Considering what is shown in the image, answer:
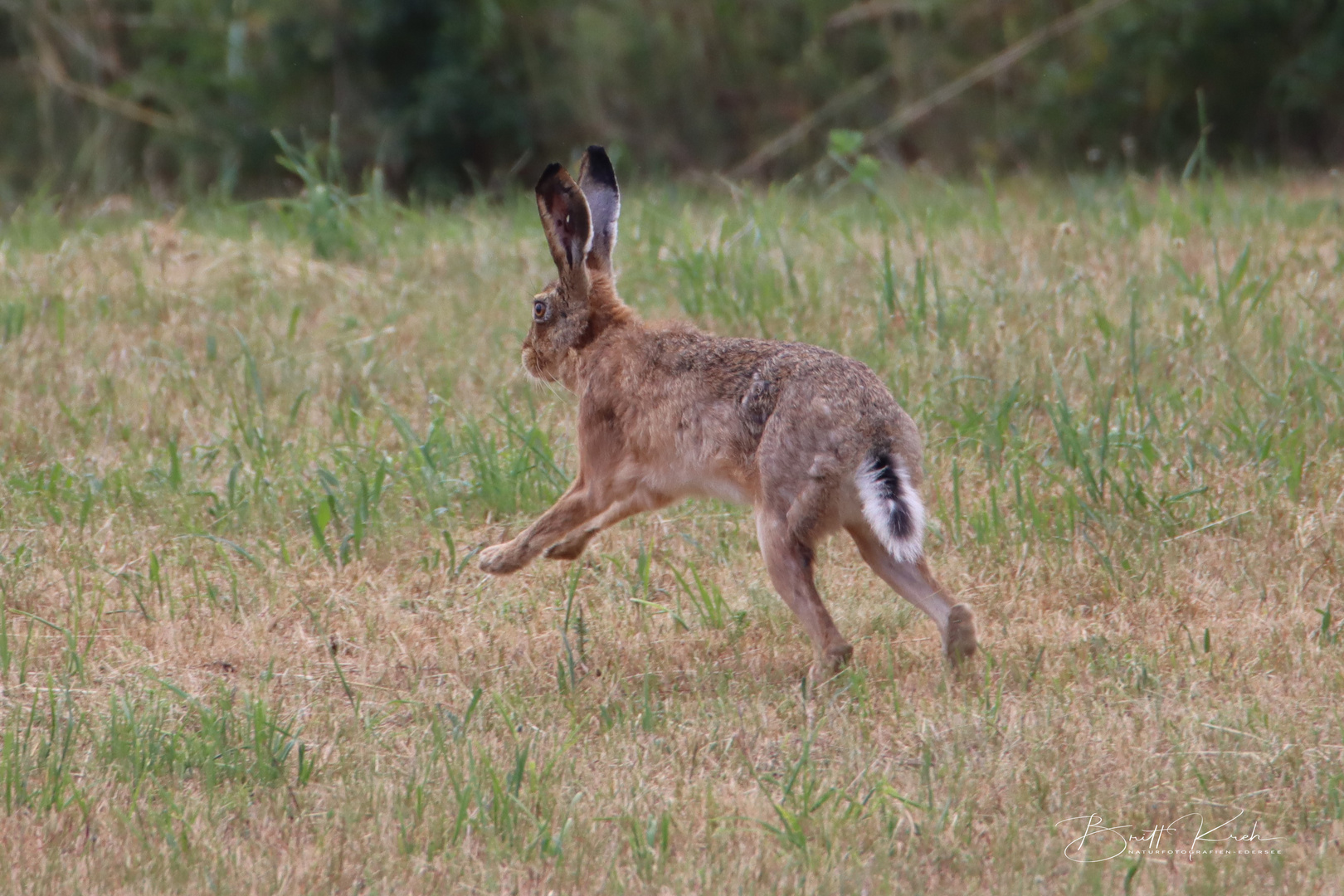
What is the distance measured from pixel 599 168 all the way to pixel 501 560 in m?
1.38

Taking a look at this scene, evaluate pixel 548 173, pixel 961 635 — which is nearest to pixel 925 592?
pixel 961 635

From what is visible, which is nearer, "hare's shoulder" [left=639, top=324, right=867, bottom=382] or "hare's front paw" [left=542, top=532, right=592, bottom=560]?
"hare's shoulder" [left=639, top=324, right=867, bottom=382]

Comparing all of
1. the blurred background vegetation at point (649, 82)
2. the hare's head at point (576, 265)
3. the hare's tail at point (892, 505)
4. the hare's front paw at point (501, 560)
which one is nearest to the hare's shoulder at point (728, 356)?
the hare's head at point (576, 265)

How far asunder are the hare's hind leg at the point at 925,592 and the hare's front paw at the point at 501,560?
100 centimetres

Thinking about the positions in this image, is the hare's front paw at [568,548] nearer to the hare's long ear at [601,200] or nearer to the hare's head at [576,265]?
the hare's head at [576,265]

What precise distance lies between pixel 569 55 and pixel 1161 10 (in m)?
4.91

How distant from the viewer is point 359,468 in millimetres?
5727

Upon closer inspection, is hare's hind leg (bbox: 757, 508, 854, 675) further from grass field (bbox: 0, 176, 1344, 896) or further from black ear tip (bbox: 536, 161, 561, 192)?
black ear tip (bbox: 536, 161, 561, 192)

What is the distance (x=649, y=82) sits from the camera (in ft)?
48.2

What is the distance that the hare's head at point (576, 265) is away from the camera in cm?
516

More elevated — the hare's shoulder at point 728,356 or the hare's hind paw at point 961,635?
the hare's shoulder at point 728,356

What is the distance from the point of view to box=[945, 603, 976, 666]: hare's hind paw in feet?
14.7

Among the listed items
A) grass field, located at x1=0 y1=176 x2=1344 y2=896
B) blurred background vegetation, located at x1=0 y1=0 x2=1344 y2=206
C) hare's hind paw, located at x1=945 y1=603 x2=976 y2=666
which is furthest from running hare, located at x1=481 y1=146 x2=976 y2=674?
blurred background vegetation, located at x1=0 y1=0 x2=1344 y2=206

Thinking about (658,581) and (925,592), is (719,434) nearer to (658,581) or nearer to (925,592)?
(925,592)
